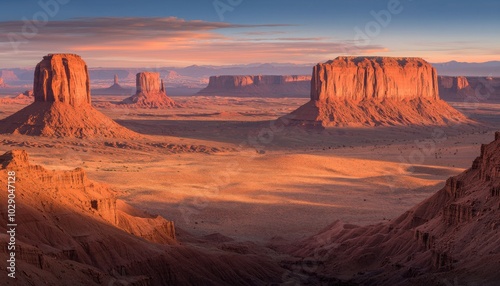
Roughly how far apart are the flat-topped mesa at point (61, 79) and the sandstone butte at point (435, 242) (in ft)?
244

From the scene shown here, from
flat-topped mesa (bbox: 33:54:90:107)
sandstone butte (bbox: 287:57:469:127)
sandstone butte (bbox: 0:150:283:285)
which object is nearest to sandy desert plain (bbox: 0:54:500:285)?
sandstone butte (bbox: 0:150:283:285)

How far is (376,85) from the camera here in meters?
168

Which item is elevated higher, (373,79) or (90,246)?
(373,79)

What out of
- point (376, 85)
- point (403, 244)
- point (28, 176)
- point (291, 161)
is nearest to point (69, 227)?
point (28, 176)

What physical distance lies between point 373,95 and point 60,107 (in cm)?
7863

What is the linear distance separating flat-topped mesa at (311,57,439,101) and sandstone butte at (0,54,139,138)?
5513cm

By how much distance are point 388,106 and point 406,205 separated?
104m

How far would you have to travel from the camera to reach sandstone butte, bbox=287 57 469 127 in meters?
156

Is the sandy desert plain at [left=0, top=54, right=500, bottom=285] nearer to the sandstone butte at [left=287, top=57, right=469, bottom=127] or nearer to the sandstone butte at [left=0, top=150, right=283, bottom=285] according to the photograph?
the sandstone butte at [left=0, top=150, right=283, bottom=285]

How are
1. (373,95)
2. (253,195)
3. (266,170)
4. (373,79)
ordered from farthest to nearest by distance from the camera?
(373,95) → (373,79) → (266,170) → (253,195)

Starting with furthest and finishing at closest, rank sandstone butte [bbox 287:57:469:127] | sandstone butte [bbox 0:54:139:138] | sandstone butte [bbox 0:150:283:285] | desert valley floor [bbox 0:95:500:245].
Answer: sandstone butte [bbox 287:57:469:127], sandstone butte [bbox 0:54:139:138], desert valley floor [bbox 0:95:500:245], sandstone butte [bbox 0:150:283:285]

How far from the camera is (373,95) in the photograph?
555 ft

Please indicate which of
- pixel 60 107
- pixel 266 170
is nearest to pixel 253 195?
pixel 266 170

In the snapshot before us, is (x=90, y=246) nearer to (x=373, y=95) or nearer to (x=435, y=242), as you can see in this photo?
(x=435, y=242)
